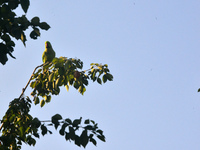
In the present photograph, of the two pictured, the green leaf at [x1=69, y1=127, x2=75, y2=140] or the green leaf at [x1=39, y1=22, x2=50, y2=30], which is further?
the green leaf at [x1=69, y1=127, x2=75, y2=140]

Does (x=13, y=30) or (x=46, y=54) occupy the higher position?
(x=46, y=54)

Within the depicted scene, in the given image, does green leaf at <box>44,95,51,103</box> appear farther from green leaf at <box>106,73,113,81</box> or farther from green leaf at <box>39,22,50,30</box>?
green leaf at <box>39,22,50,30</box>

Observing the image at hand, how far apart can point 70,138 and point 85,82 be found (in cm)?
226

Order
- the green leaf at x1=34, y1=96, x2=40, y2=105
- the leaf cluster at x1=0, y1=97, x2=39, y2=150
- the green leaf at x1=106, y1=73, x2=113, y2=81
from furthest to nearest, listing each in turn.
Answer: the green leaf at x1=106, y1=73, x2=113, y2=81 < the green leaf at x1=34, y1=96, x2=40, y2=105 < the leaf cluster at x1=0, y1=97, x2=39, y2=150

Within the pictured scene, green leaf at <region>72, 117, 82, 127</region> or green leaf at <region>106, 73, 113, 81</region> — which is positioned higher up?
green leaf at <region>106, 73, 113, 81</region>

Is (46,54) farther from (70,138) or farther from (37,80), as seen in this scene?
(70,138)

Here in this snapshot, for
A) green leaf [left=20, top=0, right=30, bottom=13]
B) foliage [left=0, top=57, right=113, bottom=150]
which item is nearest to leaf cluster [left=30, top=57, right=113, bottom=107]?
foliage [left=0, top=57, right=113, bottom=150]

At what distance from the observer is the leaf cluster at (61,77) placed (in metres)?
4.48

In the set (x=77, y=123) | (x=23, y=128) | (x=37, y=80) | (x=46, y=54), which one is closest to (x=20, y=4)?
(x=77, y=123)

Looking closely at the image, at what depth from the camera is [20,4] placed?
272 cm

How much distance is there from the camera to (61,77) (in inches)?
181

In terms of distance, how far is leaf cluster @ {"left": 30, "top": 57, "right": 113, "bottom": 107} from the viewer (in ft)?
14.7

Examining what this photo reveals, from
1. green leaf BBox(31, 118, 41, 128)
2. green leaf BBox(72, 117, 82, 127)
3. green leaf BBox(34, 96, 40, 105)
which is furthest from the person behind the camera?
green leaf BBox(34, 96, 40, 105)

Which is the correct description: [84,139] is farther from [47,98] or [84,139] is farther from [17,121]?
[47,98]
